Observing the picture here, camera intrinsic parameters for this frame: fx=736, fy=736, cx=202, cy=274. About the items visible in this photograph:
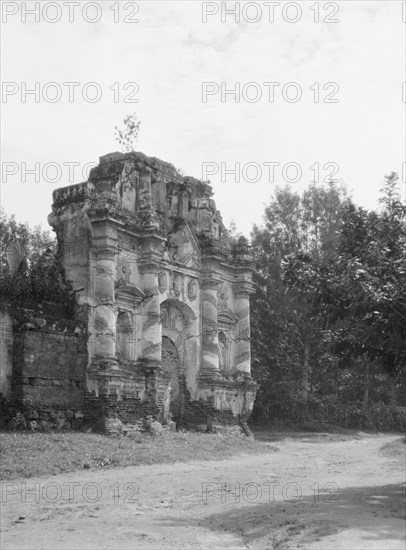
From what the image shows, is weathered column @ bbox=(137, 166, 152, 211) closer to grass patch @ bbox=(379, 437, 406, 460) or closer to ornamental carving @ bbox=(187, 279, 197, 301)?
ornamental carving @ bbox=(187, 279, 197, 301)

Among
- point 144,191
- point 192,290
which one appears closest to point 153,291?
point 192,290

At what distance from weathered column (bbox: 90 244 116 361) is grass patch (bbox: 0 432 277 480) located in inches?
100

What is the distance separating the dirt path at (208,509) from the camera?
27.8 ft

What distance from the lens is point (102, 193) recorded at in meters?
21.3

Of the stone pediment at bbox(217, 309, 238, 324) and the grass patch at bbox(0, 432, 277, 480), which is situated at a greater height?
the stone pediment at bbox(217, 309, 238, 324)

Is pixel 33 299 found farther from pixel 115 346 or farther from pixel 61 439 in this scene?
pixel 61 439

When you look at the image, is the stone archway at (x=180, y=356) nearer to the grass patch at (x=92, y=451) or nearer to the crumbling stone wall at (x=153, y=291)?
the crumbling stone wall at (x=153, y=291)

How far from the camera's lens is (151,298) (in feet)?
73.5

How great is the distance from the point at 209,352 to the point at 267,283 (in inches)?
500

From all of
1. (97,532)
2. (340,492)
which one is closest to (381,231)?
(340,492)

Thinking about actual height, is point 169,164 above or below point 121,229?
above

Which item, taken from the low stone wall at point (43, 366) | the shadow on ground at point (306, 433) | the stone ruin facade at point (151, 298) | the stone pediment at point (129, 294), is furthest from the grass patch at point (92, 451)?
the shadow on ground at point (306, 433)

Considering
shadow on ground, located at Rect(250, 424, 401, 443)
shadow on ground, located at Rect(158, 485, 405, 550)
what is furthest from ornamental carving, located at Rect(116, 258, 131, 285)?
shadow on ground, located at Rect(158, 485, 405, 550)

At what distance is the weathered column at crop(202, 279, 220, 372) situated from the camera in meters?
24.8
